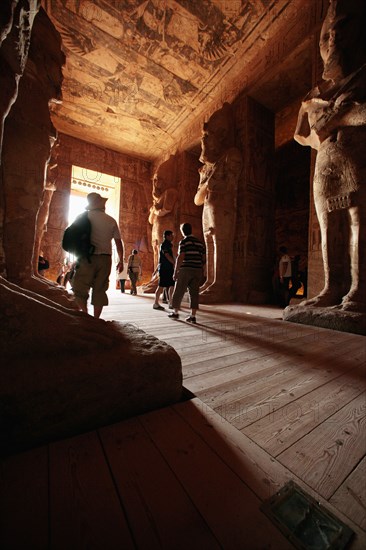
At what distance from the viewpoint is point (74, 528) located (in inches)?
24.7

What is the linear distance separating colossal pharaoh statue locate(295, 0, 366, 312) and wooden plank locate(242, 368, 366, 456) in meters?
2.14

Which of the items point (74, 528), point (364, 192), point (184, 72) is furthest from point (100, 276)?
point (184, 72)

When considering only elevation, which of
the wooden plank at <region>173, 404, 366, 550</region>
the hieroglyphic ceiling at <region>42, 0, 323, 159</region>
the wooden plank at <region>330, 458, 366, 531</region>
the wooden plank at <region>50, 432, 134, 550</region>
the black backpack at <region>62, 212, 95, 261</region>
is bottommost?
the wooden plank at <region>173, 404, 366, 550</region>

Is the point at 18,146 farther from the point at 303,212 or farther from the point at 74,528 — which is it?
the point at 303,212

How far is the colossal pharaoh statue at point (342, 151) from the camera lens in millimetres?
3283

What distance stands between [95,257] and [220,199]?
17.0ft

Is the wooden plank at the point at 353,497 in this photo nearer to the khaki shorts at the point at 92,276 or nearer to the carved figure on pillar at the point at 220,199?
the khaki shorts at the point at 92,276

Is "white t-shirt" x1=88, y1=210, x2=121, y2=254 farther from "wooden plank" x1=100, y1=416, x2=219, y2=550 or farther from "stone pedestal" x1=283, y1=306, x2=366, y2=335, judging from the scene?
"stone pedestal" x1=283, y1=306, x2=366, y2=335

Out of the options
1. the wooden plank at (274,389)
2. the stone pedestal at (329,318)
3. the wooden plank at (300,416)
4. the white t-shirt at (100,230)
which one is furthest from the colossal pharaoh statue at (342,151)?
the white t-shirt at (100,230)

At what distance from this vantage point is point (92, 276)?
9.00 ft

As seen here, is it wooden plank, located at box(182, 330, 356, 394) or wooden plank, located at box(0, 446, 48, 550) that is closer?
wooden plank, located at box(0, 446, 48, 550)

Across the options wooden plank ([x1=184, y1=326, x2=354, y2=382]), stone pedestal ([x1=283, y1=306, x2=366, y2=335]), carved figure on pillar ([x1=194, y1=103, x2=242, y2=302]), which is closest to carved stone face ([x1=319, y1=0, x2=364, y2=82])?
carved figure on pillar ([x1=194, y1=103, x2=242, y2=302])

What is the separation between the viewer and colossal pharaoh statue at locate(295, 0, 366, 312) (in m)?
3.28

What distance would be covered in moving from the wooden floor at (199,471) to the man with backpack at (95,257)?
1.74 metres
